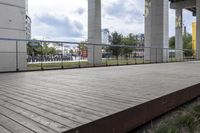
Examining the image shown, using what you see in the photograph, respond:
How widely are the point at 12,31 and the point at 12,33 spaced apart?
0.19 feet

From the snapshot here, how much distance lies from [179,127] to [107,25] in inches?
2052

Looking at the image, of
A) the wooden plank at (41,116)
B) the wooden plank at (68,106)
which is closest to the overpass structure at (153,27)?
the wooden plank at (68,106)

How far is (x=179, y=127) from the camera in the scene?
3.23m

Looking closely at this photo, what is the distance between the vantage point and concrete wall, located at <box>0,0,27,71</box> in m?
7.02

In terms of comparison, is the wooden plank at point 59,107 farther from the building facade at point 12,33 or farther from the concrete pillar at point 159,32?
the concrete pillar at point 159,32

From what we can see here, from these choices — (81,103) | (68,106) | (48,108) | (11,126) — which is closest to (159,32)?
(81,103)

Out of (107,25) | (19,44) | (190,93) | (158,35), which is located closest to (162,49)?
(158,35)

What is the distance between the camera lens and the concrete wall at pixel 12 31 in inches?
276

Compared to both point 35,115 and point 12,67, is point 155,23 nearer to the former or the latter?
point 12,67

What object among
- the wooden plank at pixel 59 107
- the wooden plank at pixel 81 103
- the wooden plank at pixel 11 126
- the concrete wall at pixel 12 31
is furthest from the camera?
the concrete wall at pixel 12 31

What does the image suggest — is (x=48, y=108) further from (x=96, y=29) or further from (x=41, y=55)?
(x=96, y=29)

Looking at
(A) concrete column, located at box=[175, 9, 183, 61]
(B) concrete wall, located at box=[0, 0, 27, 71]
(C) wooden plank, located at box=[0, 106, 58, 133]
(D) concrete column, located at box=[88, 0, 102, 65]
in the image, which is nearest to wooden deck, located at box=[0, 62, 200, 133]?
(C) wooden plank, located at box=[0, 106, 58, 133]

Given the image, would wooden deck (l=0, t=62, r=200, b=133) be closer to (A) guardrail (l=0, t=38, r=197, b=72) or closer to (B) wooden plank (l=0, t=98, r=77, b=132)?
(B) wooden plank (l=0, t=98, r=77, b=132)

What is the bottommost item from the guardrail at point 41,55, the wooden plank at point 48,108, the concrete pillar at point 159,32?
the wooden plank at point 48,108
